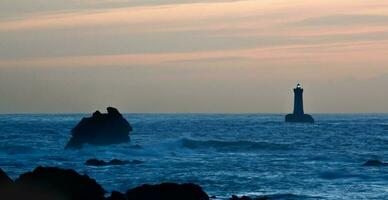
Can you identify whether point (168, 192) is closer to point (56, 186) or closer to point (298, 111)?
point (56, 186)

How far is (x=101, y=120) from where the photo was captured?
8581 centimetres

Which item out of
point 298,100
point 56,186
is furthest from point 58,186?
point 298,100

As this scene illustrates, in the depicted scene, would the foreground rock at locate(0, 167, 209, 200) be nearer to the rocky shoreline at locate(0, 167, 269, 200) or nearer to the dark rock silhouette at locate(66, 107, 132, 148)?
the rocky shoreline at locate(0, 167, 269, 200)

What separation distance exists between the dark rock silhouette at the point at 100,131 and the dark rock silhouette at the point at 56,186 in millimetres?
50306

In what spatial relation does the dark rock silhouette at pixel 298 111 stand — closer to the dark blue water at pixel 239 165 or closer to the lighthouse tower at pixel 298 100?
the lighthouse tower at pixel 298 100

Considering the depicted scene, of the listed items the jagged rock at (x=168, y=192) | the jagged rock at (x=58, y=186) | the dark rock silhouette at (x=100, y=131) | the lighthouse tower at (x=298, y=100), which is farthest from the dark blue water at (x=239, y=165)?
the lighthouse tower at (x=298, y=100)

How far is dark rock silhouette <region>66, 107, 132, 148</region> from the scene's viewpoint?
274 feet

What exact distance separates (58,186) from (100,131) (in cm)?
5468

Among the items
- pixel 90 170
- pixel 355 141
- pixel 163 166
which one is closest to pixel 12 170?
pixel 90 170

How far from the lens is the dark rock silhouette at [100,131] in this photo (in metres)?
83.4

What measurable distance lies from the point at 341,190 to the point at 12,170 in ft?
63.3

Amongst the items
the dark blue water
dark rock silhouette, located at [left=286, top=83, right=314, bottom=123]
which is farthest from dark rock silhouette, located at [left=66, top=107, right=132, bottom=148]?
dark rock silhouette, located at [left=286, top=83, right=314, bottom=123]

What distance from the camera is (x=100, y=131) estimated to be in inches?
3374

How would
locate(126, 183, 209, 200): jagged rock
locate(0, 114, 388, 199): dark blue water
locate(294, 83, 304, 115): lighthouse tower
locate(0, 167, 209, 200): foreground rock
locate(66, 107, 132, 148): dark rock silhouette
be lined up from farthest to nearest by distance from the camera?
locate(294, 83, 304, 115): lighthouse tower, locate(66, 107, 132, 148): dark rock silhouette, locate(0, 114, 388, 199): dark blue water, locate(126, 183, 209, 200): jagged rock, locate(0, 167, 209, 200): foreground rock
